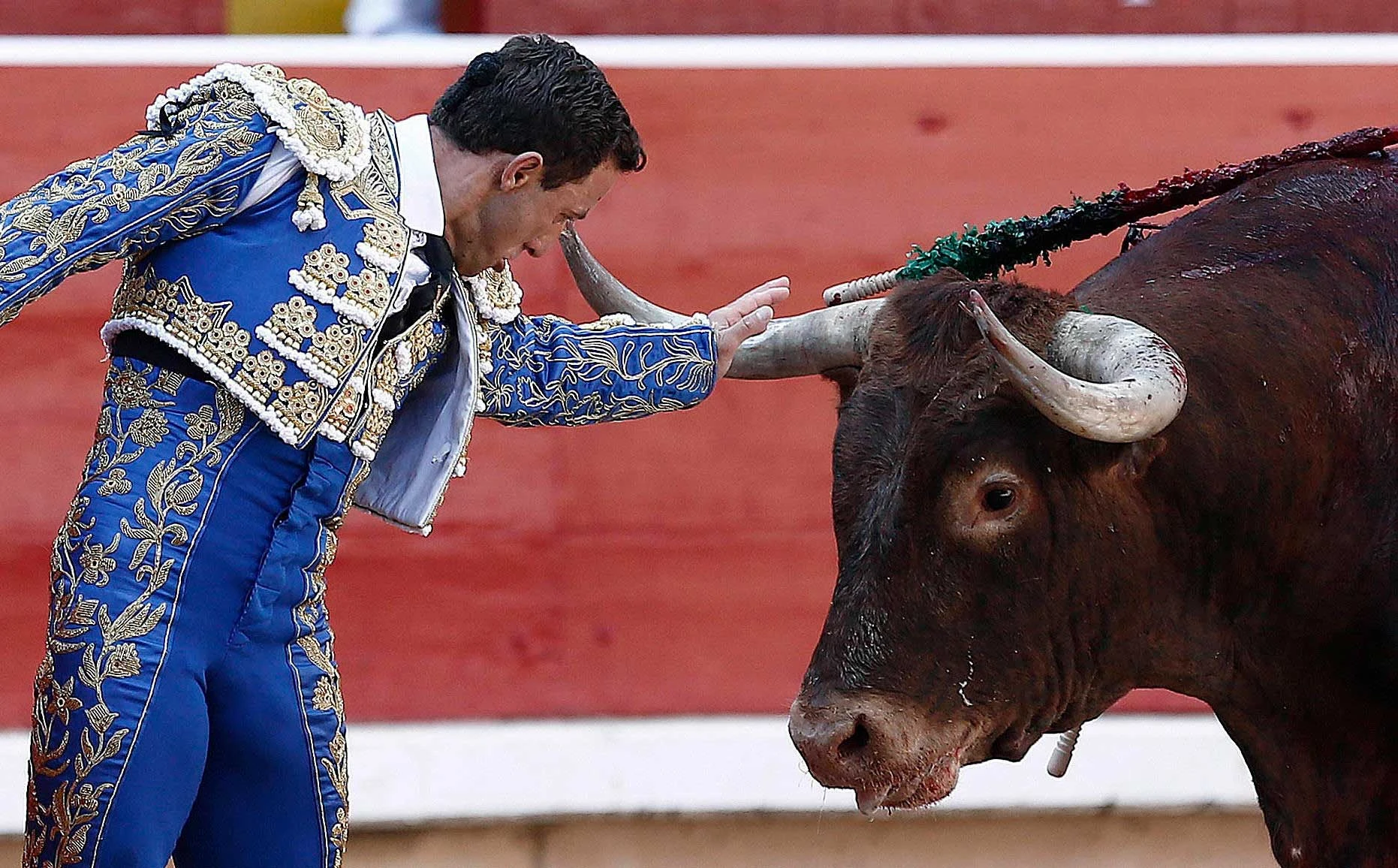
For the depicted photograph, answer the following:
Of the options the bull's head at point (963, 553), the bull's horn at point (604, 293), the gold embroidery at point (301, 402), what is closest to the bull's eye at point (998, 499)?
the bull's head at point (963, 553)

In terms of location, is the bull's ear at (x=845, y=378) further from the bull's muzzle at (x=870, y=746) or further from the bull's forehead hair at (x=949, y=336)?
the bull's muzzle at (x=870, y=746)

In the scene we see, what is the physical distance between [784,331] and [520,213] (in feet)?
1.98

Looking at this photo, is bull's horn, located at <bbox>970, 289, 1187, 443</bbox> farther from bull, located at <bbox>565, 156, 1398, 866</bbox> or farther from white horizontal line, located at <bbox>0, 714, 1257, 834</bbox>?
white horizontal line, located at <bbox>0, 714, 1257, 834</bbox>

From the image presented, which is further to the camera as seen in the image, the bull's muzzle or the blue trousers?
the bull's muzzle

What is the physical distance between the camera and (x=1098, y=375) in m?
2.36

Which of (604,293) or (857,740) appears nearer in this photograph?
(857,740)

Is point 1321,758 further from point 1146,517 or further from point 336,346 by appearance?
point 336,346

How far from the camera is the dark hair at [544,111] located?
7.52ft

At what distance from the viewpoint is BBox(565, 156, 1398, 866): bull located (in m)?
2.43

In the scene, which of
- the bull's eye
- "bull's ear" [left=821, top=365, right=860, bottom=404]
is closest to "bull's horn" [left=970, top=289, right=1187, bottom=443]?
the bull's eye

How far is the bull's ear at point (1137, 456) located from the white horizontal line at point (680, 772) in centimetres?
182

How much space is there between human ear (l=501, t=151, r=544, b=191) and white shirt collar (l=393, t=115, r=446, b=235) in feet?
0.29

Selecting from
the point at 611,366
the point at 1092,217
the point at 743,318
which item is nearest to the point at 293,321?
the point at 611,366

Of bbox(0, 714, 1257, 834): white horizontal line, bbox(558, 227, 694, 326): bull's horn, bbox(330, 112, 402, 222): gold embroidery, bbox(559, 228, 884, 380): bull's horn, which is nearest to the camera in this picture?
bbox(330, 112, 402, 222): gold embroidery
